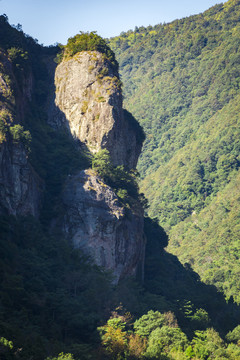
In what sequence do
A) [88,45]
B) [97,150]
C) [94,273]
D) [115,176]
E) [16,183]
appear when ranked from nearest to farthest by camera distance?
[94,273] → [16,183] → [115,176] → [97,150] → [88,45]

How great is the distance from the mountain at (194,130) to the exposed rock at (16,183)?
37.5 metres

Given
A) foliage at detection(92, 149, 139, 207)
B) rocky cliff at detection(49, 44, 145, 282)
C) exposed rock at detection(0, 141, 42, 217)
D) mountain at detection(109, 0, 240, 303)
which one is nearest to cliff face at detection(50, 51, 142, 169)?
rocky cliff at detection(49, 44, 145, 282)

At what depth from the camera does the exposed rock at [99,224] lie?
1861 inches

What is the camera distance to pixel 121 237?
49.9m

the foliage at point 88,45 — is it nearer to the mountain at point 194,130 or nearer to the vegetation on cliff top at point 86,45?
the vegetation on cliff top at point 86,45

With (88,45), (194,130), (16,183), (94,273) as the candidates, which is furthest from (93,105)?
(194,130)

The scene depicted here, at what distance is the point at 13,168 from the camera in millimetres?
45250

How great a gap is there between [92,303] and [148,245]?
910 inches

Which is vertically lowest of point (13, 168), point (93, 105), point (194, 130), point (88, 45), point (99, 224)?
point (99, 224)

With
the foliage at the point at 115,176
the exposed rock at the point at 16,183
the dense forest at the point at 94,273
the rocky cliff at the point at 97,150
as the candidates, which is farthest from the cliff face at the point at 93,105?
the exposed rock at the point at 16,183

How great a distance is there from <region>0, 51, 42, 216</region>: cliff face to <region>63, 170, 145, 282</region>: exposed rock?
133 inches

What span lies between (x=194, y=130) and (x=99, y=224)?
101 m

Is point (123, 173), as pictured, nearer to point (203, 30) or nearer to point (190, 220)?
point (190, 220)

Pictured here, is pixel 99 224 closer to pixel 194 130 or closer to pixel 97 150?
pixel 97 150
